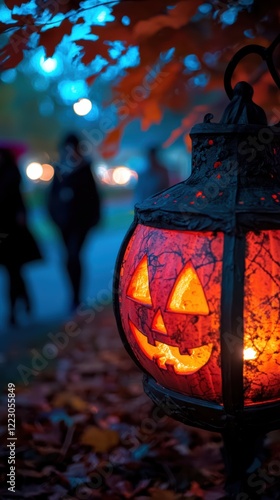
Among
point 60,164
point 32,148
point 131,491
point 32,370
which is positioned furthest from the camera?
point 32,148

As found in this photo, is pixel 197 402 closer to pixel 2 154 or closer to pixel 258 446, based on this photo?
pixel 258 446

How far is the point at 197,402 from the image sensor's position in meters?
1.75

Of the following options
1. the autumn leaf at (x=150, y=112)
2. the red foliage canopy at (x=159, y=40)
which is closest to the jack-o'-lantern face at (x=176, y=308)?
the red foliage canopy at (x=159, y=40)

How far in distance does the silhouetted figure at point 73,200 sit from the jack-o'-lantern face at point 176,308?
5287mm

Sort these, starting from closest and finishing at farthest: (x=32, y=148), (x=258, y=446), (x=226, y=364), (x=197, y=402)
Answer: (x=226, y=364), (x=197, y=402), (x=258, y=446), (x=32, y=148)

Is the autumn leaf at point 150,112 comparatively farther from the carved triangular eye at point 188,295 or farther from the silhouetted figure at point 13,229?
the silhouetted figure at point 13,229

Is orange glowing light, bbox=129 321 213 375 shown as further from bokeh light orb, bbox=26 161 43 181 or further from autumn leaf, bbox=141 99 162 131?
bokeh light orb, bbox=26 161 43 181

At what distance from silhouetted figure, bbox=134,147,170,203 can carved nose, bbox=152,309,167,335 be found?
245 inches

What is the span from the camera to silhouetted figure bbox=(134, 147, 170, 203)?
7871mm

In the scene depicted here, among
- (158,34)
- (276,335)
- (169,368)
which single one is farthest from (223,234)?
(158,34)

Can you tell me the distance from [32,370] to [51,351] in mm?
647

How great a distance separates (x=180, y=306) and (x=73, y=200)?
18.2ft

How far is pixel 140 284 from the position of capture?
1856mm

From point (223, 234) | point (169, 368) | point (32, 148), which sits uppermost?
point (32, 148)
